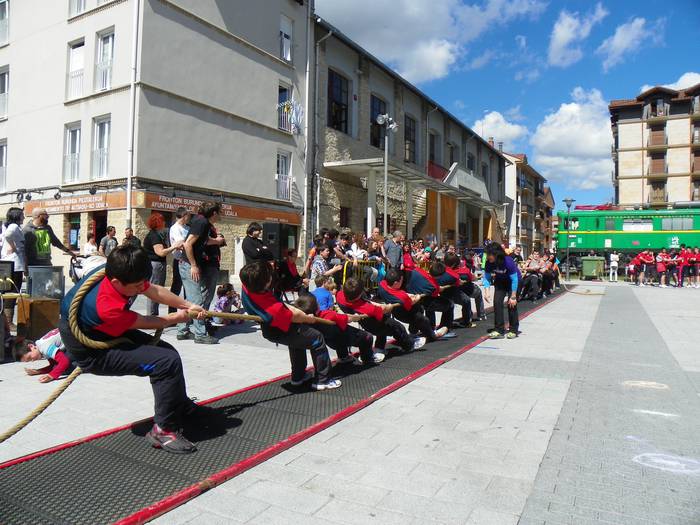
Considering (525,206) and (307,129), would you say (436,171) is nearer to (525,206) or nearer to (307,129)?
(307,129)

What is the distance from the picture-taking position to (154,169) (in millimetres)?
15422

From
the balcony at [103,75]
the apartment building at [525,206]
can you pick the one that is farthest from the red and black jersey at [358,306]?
the apartment building at [525,206]

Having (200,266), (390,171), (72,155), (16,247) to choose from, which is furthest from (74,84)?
(200,266)

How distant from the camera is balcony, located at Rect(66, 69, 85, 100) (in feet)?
55.9

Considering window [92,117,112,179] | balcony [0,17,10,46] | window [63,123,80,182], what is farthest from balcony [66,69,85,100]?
balcony [0,17,10,46]

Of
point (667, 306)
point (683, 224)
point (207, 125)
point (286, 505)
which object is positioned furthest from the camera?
point (683, 224)

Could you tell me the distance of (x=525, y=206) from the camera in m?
64.4

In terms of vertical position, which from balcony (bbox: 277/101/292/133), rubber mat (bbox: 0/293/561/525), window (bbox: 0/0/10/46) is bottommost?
rubber mat (bbox: 0/293/561/525)

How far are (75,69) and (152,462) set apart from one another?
17.9 metres

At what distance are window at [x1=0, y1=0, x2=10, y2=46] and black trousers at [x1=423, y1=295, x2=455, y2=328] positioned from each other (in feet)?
66.5

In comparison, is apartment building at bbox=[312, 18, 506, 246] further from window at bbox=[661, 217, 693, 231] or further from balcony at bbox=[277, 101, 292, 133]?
window at bbox=[661, 217, 693, 231]

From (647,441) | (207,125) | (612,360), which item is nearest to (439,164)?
(207,125)

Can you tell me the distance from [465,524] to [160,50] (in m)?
16.5

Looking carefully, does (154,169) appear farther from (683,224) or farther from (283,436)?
(683,224)
